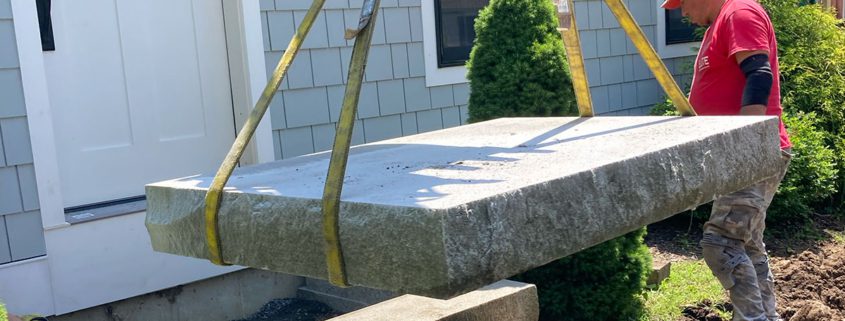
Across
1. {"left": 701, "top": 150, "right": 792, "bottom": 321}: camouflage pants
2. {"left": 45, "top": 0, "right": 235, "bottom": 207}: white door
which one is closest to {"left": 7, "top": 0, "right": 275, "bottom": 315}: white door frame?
{"left": 45, "top": 0, "right": 235, "bottom": 207}: white door

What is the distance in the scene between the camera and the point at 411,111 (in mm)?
6215

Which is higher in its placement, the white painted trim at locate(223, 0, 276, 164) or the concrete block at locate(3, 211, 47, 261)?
the white painted trim at locate(223, 0, 276, 164)

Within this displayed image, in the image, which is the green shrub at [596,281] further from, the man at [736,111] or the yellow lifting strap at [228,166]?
the yellow lifting strap at [228,166]

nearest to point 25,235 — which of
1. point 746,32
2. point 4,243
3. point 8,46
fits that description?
point 4,243

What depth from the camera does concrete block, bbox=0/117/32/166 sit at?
4.39m

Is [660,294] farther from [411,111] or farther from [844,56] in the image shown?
[844,56]

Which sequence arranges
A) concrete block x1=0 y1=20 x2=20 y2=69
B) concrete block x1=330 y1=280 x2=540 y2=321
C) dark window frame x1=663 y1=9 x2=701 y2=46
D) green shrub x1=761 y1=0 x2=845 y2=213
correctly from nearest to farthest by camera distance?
1. concrete block x1=330 y1=280 x2=540 y2=321
2. concrete block x1=0 y1=20 x2=20 y2=69
3. green shrub x1=761 y1=0 x2=845 y2=213
4. dark window frame x1=663 y1=9 x2=701 y2=46

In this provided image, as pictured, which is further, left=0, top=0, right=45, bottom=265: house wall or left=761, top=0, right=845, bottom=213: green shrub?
left=761, top=0, right=845, bottom=213: green shrub

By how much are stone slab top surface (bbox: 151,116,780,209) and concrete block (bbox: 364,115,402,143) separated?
2407 millimetres

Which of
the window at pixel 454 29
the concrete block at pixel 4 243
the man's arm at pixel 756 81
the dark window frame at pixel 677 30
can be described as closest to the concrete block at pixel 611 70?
the dark window frame at pixel 677 30

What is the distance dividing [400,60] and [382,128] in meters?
0.48

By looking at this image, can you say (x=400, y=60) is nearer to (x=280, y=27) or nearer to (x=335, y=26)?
(x=335, y=26)

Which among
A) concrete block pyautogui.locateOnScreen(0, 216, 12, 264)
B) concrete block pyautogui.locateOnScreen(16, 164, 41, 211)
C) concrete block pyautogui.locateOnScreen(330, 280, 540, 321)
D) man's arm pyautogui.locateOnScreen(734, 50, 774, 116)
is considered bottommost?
concrete block pyautogui.locateOnScreen(330, 280, 540, 321)

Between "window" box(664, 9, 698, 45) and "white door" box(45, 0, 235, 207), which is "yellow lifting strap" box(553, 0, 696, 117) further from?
"window" box(664, 9, 698, 45)
